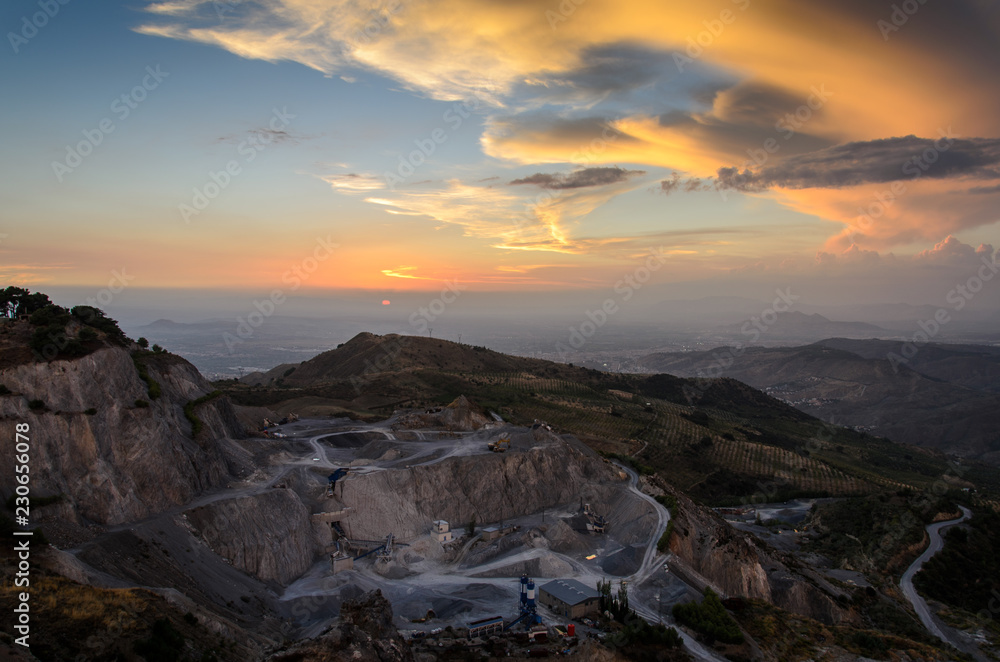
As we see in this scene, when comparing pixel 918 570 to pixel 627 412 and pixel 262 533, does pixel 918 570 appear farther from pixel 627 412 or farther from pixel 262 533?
pixel 262 533

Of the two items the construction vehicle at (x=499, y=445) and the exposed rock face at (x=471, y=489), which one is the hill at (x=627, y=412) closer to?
the construction vehicle at (x=499, y=445)

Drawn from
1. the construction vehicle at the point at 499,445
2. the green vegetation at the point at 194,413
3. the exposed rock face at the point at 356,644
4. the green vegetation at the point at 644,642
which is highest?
the green vegetation at the point at 194,413

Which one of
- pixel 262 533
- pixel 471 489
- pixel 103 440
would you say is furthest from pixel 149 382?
pixel 471 489

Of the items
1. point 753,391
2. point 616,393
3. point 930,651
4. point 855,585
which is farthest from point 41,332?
point 753,391

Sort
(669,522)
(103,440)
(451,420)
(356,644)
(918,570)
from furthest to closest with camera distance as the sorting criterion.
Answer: (451,420), (918,570), (669,522), (103,440), (356,644)

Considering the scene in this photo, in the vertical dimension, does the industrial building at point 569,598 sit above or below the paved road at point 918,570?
above

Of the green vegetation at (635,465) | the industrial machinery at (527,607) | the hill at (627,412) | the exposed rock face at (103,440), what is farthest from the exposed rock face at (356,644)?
the hill at (627,412)
